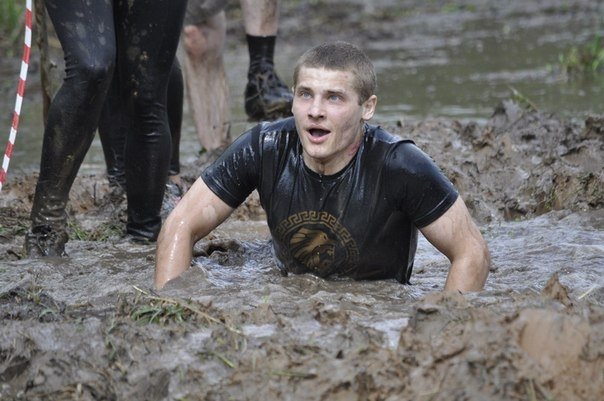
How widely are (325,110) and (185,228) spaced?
2.51 ft

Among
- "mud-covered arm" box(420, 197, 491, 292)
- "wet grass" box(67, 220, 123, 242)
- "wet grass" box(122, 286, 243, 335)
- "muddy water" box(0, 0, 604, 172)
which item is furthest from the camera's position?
"muddy water" box(0, 0, 604, 172)

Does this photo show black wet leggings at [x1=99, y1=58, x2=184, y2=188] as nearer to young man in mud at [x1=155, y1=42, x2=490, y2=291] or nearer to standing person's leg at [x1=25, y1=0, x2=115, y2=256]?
standing person's leg at [x1=25, y1=0, x2=115, y2=256]

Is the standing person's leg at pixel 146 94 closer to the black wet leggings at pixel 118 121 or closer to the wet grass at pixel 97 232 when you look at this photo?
the wet grass at pixel 97 232

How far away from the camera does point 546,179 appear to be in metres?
6.84

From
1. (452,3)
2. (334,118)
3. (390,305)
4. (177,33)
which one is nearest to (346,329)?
(390,305)

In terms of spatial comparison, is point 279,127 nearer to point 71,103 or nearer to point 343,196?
point 343,196

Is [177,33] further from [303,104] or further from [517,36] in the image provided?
[517,36]

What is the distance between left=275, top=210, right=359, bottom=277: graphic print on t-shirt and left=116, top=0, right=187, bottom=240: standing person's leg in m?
0.98

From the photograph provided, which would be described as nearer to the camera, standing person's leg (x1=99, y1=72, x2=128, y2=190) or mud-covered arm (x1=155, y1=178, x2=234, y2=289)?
mud-covered arm (x1=155, y1=178, x2=234, y2=289)

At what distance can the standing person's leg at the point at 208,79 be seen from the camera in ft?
25.7

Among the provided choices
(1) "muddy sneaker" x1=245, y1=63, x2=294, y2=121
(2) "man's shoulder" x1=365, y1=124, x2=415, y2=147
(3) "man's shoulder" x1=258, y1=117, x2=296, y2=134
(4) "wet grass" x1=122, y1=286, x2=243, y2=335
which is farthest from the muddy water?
(4) "wet grass" x1=122, y1=286, x2=243, y2=335

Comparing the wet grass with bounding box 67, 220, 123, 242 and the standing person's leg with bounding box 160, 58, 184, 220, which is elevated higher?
the standing person's leg with bounding box 160, 58, 184, 220

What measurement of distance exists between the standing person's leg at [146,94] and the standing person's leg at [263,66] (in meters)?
1.97

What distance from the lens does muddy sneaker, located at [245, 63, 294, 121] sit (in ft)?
24.9
